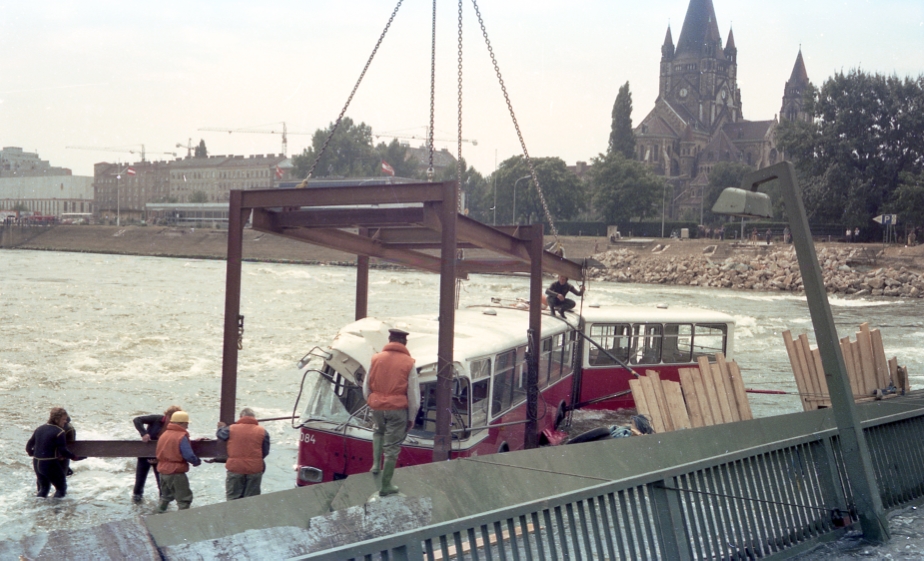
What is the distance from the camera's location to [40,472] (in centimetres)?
1414

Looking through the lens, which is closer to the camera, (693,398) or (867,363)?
(693,398)

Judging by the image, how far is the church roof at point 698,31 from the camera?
177 meters

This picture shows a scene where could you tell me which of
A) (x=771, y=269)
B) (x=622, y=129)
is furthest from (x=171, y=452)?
(x=622, y=129)

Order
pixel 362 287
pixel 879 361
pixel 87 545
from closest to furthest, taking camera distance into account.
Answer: pixel 87 545, pixel 879 361, pixel 362 287

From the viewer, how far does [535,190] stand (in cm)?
11562

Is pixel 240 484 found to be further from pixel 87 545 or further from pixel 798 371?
pixel 798 371

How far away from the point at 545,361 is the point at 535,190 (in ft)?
328

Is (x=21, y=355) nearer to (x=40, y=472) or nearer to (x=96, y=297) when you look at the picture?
(x=40, y=472)

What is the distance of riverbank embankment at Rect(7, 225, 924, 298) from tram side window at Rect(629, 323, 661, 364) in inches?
1098

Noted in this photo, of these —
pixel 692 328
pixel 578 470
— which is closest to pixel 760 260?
pixel 692 328

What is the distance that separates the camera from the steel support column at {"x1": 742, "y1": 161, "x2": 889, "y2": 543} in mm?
7785

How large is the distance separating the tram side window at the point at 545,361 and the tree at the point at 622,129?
4811 inches

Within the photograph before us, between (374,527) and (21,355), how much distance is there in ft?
98.7

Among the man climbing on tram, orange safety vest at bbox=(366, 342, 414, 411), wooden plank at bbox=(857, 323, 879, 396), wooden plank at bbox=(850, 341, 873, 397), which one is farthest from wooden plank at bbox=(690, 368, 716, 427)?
the man climbing on tram
